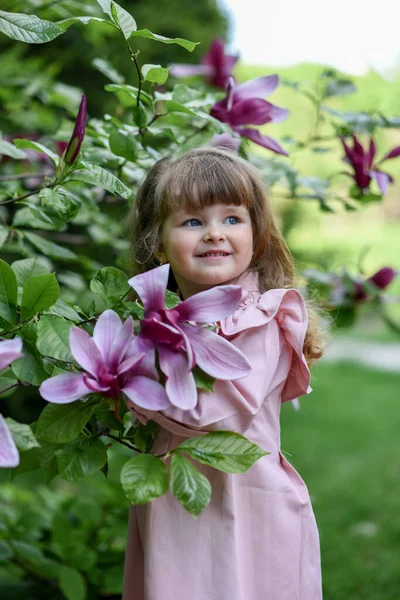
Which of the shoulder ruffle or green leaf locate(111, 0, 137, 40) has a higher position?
green leaf locate(111, 0, 137, 40)

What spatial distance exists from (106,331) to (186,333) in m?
0.09

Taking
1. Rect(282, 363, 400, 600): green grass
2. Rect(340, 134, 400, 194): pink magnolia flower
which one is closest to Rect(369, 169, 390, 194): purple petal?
Rect(340, 134, 400, 194): pink magnolia flower

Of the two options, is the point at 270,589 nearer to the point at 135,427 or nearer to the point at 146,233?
the point at 135,427

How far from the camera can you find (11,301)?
913 millimetres

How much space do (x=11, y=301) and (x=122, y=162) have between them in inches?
18.7

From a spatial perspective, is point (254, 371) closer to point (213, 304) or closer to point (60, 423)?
point (213, 304)

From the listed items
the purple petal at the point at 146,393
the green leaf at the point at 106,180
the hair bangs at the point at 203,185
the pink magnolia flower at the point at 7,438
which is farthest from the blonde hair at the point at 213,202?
the pink magnolia flower at the point at 7,438

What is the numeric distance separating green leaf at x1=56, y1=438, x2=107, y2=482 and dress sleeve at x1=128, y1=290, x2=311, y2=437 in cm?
6

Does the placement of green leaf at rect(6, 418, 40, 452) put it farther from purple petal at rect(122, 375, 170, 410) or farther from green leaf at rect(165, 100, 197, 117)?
green leaf at rect(165, 100, 197, 117)

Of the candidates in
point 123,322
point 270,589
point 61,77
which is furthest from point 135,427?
point 61,77

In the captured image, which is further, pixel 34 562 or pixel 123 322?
pixel 34 562

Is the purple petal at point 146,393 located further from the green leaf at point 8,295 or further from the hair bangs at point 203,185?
the hair bangs at point 203,185

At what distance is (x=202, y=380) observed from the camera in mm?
866

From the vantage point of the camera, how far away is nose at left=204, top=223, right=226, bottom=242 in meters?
1.06
